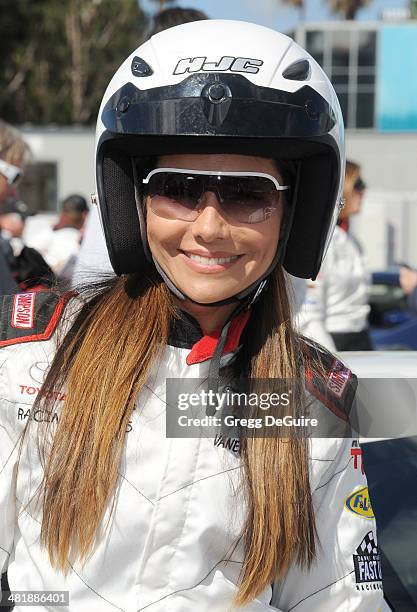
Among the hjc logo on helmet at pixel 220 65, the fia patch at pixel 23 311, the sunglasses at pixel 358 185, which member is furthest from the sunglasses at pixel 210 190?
the sunglasses at pixel 358 185

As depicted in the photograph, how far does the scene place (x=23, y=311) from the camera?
1.69 meters

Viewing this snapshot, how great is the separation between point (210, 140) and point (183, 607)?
0.84m

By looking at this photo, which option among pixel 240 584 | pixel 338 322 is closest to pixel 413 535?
pixel 240 584

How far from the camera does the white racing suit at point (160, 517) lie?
1595mm

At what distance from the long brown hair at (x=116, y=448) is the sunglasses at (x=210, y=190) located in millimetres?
198

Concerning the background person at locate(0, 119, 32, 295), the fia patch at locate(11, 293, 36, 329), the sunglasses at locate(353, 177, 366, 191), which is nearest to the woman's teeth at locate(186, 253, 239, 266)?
the fia patch at locate(11, 293, 36, 329)

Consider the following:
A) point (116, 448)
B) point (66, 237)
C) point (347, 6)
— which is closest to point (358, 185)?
point (66, 237)

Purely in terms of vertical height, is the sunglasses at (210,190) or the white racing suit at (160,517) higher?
the sunglasses at (210,190)

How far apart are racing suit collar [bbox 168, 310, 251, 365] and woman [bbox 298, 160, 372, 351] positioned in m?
3.02

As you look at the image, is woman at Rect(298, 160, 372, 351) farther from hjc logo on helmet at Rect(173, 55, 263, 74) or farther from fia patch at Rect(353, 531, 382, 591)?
hjc logo on helmet at Rect(173, 55, 263, 74)

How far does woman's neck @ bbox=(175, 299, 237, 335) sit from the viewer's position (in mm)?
1758

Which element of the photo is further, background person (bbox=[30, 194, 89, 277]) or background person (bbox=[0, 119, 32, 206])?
background person (bbox=[30, 194, 89, 277])

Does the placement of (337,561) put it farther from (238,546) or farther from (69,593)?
(69,593)

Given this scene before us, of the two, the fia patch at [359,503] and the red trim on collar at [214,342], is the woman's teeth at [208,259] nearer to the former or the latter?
the red trim on collar at [214,342]
